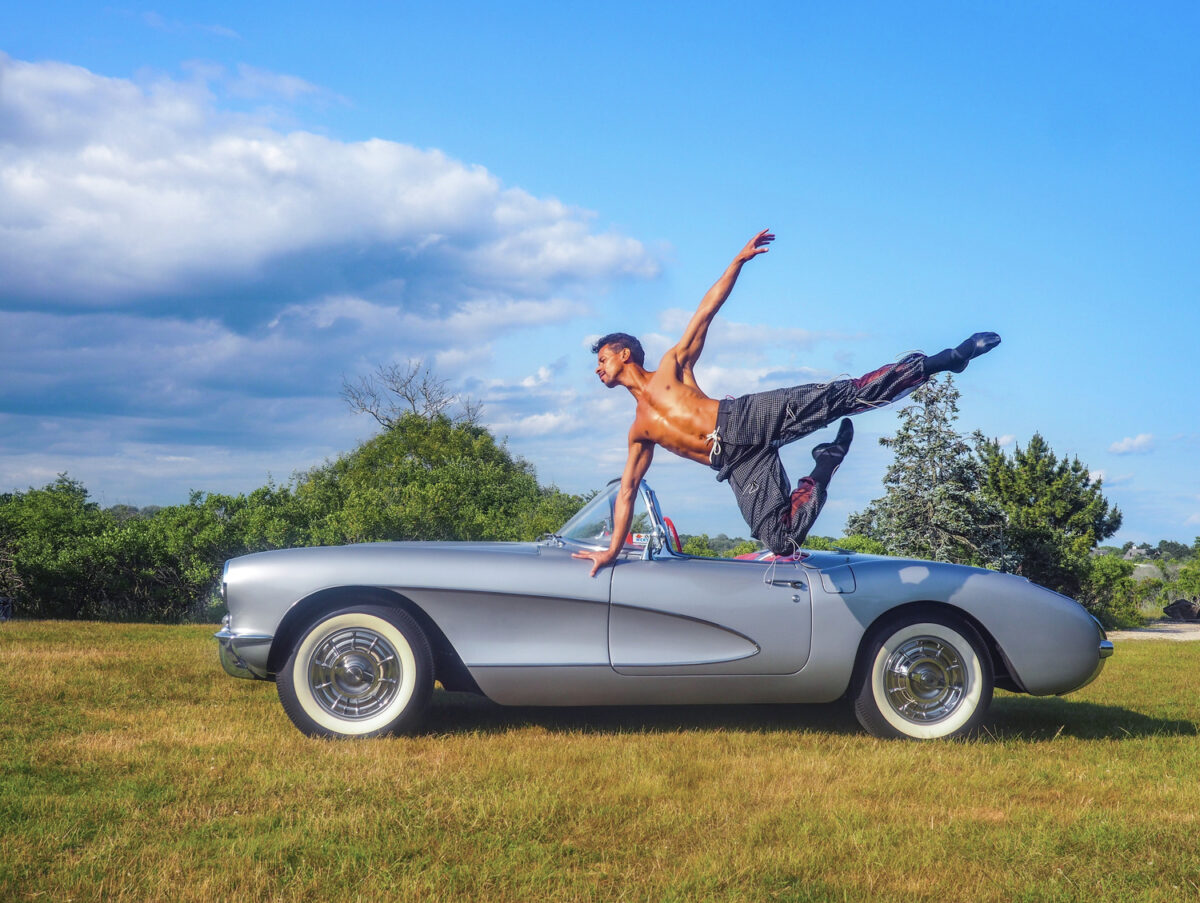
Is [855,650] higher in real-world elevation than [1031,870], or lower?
higher

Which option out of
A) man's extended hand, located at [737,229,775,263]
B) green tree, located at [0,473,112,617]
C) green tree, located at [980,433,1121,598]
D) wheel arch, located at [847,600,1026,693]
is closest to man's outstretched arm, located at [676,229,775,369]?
man's extended hand, located at [737,229,775,263]

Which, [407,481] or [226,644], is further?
[407,481]

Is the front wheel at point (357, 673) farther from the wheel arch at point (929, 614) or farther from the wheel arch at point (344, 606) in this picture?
the wheel arch at point (929, 614)

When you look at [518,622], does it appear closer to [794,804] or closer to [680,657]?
[680,657]

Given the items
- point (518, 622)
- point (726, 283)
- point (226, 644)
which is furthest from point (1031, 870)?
point (226, 644)

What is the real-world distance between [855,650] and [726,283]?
2.07 metres

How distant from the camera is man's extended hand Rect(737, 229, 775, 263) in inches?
206

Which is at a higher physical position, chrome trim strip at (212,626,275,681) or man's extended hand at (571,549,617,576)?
man's extended hand at (571,549,617,576)

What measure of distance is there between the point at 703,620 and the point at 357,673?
1734mm

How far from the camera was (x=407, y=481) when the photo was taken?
63.6 feet

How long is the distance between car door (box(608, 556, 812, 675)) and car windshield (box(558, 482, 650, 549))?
0.36 metres

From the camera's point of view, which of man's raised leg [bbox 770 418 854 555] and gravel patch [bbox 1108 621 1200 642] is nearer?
man's raised leg [bbox 770 418 854 555]

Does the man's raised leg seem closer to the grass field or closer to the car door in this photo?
the car door

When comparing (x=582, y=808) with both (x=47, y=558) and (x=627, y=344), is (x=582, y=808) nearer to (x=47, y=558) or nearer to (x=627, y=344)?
(x=627, y=344)
